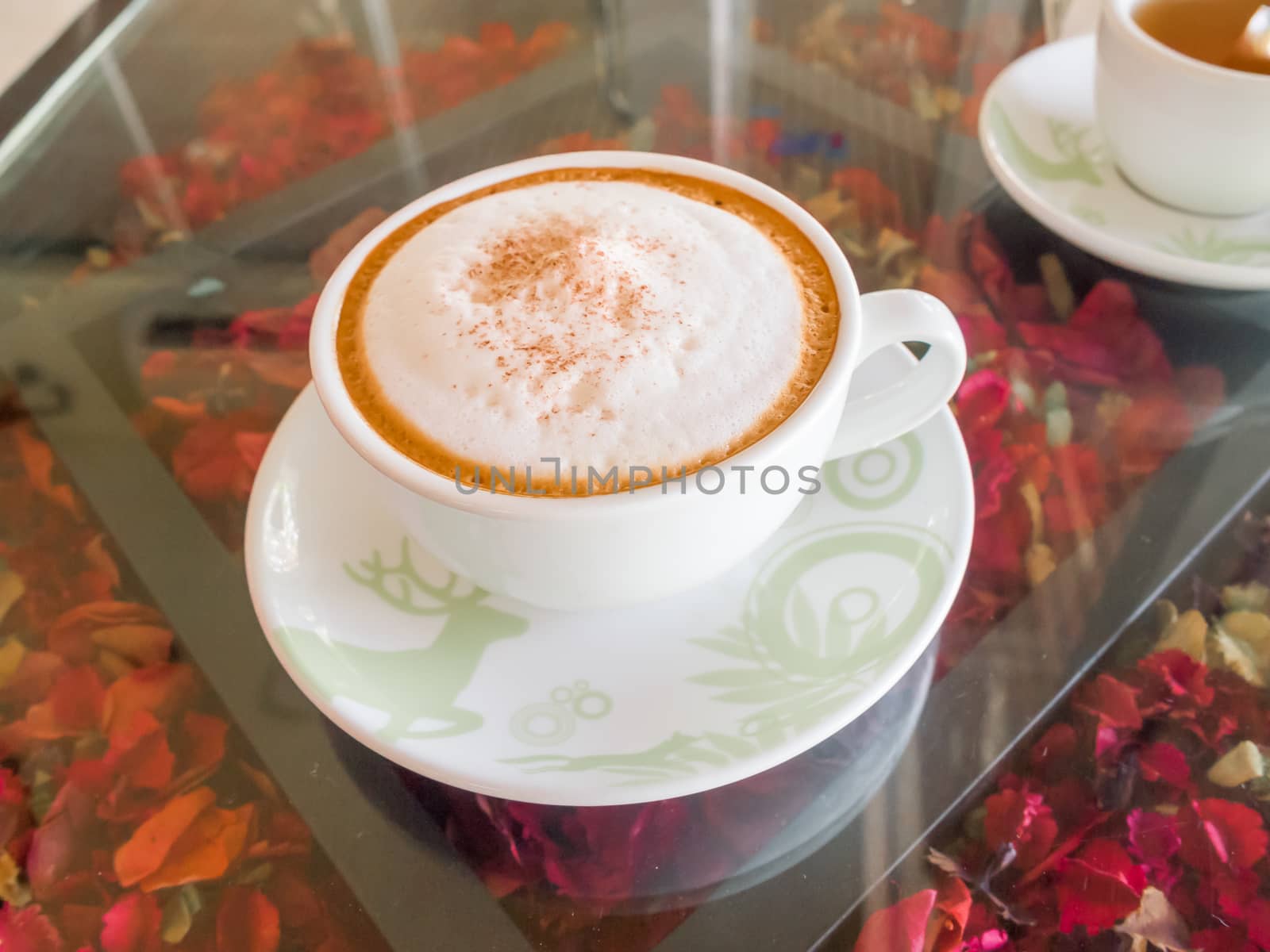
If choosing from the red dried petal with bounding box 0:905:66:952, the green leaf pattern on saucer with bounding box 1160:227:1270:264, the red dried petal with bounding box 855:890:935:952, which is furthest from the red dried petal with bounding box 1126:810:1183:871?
the red dried petal with bounding box 0:905:66:952

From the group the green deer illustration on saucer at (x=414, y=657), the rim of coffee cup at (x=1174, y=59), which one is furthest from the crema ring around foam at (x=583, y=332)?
the rim of coffee cup at (x=1174, y=59)

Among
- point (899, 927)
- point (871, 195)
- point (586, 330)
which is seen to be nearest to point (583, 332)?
point (586, 330)

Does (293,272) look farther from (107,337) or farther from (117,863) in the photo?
(117,863)

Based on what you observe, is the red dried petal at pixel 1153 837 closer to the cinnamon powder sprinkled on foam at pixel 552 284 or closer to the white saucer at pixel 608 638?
the white saucer at pixel 608 638

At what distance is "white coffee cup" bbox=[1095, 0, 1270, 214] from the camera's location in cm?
71

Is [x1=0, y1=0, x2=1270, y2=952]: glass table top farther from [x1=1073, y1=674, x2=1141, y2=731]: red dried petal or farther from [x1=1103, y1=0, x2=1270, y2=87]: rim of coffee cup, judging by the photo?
[x1=1103, y1=0, x2=1270, y2=87]: rim of coffee cup

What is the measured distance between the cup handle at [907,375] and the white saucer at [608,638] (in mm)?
42

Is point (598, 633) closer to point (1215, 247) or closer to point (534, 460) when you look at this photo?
point (534, 460)

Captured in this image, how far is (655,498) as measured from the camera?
47 centimetres

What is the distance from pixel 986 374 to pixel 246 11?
97cm

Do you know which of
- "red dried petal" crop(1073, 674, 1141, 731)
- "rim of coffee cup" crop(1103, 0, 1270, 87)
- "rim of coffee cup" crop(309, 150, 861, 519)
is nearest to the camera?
"rim of coffee cup" crop(309, 150, 861, 519)

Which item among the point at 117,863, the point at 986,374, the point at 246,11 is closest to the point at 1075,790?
the point at 986,374

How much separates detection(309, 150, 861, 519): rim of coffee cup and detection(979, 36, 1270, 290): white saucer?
0.31 metres

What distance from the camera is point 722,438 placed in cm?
50
